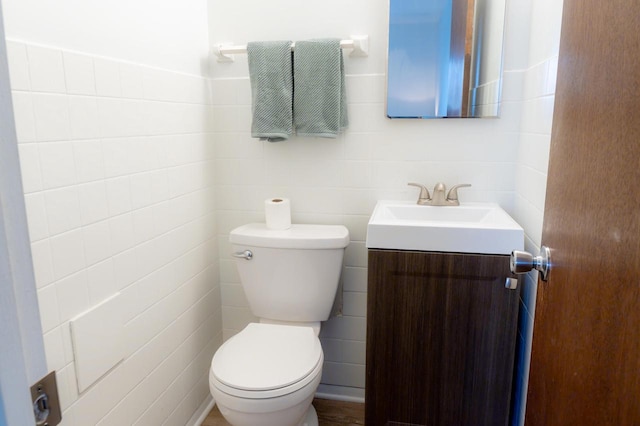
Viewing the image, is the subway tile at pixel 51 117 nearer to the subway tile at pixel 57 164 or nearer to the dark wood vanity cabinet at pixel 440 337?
the subway tile at pixel 57 164

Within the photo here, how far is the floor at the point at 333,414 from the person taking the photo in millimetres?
1963

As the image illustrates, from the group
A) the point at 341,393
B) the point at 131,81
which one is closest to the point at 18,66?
the point at 131,81

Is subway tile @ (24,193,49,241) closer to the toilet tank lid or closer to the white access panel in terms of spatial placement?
the white access panel

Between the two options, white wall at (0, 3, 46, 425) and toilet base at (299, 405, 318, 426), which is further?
toilet base at (299, 405, 318, 426)

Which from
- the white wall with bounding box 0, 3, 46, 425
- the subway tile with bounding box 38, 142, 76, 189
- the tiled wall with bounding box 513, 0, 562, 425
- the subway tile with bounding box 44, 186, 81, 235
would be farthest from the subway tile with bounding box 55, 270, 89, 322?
the tiled wall with bounding box 513, 0, 562, 425

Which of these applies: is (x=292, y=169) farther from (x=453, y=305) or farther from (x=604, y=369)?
(x=604, y=369)

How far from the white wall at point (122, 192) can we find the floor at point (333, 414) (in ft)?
0.33

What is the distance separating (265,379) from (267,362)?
0.10 metres

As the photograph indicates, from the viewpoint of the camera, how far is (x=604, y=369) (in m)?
0.54

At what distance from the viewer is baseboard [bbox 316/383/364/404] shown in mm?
2129

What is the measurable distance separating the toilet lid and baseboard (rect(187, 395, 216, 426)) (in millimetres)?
513

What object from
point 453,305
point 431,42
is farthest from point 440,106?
point 453,305

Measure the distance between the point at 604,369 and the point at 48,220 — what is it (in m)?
1.18

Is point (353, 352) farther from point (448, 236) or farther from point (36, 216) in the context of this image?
point (36, 216)
